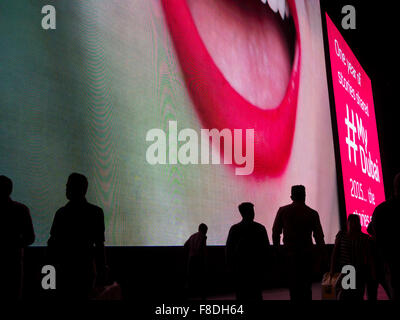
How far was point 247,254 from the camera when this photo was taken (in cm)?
332

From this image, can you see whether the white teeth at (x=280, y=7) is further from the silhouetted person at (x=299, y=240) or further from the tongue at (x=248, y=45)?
the silhouetted person at (x=299, y=240)

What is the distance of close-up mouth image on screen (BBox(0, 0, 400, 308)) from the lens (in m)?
3.24

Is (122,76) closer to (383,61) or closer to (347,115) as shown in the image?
(347,115)

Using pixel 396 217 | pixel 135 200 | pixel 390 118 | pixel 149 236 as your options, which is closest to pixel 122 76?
pixel 135 200

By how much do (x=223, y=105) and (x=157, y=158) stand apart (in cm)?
165

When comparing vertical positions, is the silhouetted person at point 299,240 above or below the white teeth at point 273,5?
below

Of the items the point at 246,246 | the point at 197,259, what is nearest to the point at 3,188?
the point at 246,246

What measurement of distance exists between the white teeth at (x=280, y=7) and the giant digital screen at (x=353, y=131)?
6.08ft

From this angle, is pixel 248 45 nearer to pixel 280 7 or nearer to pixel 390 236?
pixel 280 7

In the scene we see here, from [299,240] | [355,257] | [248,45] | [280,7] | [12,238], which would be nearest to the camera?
[12,238]

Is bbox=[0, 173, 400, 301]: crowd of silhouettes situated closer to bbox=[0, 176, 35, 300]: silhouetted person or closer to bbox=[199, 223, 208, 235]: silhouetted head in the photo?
bbox=[0, 176, 35, 300]: silhouetted person

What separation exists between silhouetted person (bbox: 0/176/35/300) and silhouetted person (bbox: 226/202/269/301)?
1.36 metres

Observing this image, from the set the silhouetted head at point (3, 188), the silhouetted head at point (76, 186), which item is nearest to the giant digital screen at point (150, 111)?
the silhouetted head at point (3, 188)

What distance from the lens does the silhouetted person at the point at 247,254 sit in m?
3.33
